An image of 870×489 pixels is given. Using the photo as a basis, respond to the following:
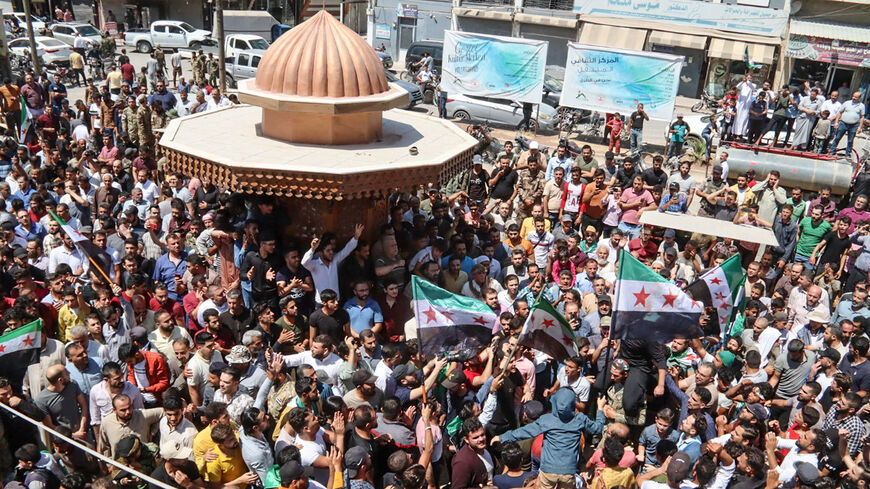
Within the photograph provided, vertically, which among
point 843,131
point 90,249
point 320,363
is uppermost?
point 843,131

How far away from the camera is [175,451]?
20.2 feet

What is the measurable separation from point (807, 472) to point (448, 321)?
3427mm

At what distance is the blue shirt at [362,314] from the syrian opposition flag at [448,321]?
1357mm

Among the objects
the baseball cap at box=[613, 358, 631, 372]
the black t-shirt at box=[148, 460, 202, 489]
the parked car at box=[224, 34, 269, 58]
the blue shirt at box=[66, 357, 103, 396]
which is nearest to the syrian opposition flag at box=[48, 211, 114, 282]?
the blue shirt at box=[66, 357, 103, 396]

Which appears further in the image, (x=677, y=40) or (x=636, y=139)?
(x=677, y=40)

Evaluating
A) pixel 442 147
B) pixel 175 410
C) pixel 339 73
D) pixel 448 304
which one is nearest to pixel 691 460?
pixel 448 304

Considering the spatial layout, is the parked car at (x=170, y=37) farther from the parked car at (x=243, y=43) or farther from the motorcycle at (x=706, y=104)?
the motorcycle at (x=706, y=104)

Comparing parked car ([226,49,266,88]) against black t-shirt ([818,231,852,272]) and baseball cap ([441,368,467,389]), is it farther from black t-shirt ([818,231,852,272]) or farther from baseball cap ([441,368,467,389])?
baseball cap ([441,368,467,389])

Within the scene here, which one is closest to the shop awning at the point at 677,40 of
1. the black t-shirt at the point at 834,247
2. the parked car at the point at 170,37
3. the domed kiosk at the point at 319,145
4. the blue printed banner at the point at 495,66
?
the blue printed banner at the point at 495,66

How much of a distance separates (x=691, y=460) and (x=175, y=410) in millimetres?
4530

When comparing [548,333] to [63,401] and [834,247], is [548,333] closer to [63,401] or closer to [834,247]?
[63,401]

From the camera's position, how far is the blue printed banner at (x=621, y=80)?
723 inches

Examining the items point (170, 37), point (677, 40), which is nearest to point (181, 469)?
point (677, 40)


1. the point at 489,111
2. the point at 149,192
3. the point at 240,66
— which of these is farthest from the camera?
the point at 240,66
